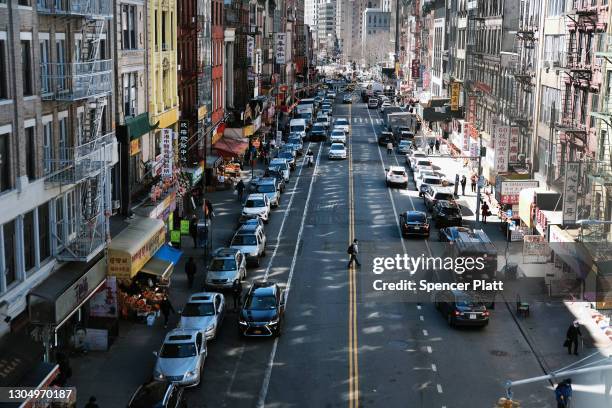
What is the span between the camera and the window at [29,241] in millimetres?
27062

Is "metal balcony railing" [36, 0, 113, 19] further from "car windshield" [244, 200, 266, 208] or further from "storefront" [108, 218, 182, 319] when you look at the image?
"car windshield" [244, 200, 266, 208]

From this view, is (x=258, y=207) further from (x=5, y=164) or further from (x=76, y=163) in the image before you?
(x=5, y=164)

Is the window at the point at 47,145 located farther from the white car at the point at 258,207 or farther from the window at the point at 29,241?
the white car at the point at 258,207

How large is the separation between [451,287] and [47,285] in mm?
17698

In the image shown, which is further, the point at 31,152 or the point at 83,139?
the point at 83,139

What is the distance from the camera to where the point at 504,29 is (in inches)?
2721

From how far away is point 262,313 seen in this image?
109 ft

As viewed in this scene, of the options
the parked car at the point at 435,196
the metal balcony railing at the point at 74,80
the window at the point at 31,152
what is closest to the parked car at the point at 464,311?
the metal balcony railing at the point at 74,80

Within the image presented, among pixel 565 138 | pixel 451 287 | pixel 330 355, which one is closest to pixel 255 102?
pixel 565 138

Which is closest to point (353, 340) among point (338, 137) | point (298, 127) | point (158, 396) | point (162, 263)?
point (162, 263)

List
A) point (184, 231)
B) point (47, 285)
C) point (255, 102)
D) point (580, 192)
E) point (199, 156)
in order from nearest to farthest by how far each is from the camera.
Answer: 1. point (47, 285)
2. point (580, 192)
3. point (184, 231)
4. point (199, 156)
5. point (255, 102)

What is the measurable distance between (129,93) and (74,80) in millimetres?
12200

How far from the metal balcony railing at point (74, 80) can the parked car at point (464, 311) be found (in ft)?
52.3

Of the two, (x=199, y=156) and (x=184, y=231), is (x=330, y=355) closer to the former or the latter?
(x=184, y=231)
